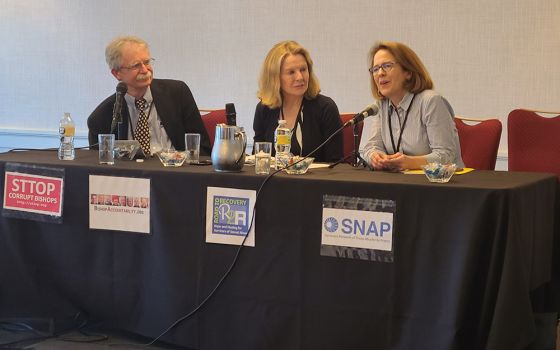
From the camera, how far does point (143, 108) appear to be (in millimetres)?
3479

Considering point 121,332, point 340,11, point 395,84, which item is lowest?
point 121,332

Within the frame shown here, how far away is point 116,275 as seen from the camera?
2.67 m

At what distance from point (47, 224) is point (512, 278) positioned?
169cm

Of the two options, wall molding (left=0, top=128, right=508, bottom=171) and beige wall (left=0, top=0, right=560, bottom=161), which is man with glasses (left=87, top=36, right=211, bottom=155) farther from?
wall molding (left=0, top=128, right=508, bottom=171)

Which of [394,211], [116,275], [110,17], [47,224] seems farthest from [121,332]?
[110,17]

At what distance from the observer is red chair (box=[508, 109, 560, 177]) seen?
3.46 metres

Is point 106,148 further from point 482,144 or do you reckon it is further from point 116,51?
point 482,144

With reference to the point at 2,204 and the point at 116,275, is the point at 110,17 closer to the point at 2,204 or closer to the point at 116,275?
the point at 2,204

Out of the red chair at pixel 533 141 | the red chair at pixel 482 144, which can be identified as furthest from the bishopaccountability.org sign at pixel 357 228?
the red chair at pixel 533 141

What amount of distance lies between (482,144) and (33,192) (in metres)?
1.90

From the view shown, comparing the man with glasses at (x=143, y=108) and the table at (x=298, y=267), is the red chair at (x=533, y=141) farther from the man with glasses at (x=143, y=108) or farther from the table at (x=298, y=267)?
the man with glasses at (x=143, y=108)

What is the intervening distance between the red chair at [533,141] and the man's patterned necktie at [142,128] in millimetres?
1713

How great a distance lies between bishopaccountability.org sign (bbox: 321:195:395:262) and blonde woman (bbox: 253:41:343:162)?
3.58 feet

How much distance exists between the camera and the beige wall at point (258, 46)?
160 inches
